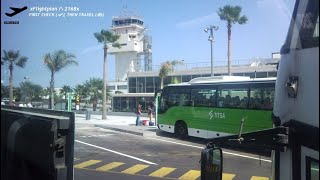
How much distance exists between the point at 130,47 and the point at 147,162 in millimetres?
7623

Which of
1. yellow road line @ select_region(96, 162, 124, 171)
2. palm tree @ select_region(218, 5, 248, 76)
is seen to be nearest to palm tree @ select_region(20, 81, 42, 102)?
palm tree @ select_region(218, 5, 248, 76)

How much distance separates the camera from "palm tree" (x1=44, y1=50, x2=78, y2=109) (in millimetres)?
2768

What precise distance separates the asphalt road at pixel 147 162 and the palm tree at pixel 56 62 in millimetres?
4567

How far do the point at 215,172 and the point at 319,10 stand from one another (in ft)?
3.85

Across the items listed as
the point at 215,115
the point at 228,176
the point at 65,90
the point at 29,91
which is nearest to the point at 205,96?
the point at 215,115

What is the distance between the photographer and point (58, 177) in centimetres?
236

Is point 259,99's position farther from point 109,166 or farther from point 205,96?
point 109,166

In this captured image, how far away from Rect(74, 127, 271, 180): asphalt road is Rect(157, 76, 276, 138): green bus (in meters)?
0.81

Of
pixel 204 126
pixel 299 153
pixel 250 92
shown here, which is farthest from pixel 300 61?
pixel 204 126

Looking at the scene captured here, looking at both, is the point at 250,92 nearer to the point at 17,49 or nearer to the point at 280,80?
the point at 280,80

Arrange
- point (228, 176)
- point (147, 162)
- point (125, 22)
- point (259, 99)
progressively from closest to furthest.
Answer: point (125, 22)
point (259, 99)
point (228, 176)
point (147, 162)

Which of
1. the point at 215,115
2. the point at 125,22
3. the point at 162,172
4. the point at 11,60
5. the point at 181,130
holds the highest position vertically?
the point at 125,22

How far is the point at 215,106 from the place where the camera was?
11.3 metres

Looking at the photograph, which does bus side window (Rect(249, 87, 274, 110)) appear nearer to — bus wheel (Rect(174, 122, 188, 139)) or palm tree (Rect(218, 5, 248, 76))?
palm tree (Rect(218, 5, 248, 76))
